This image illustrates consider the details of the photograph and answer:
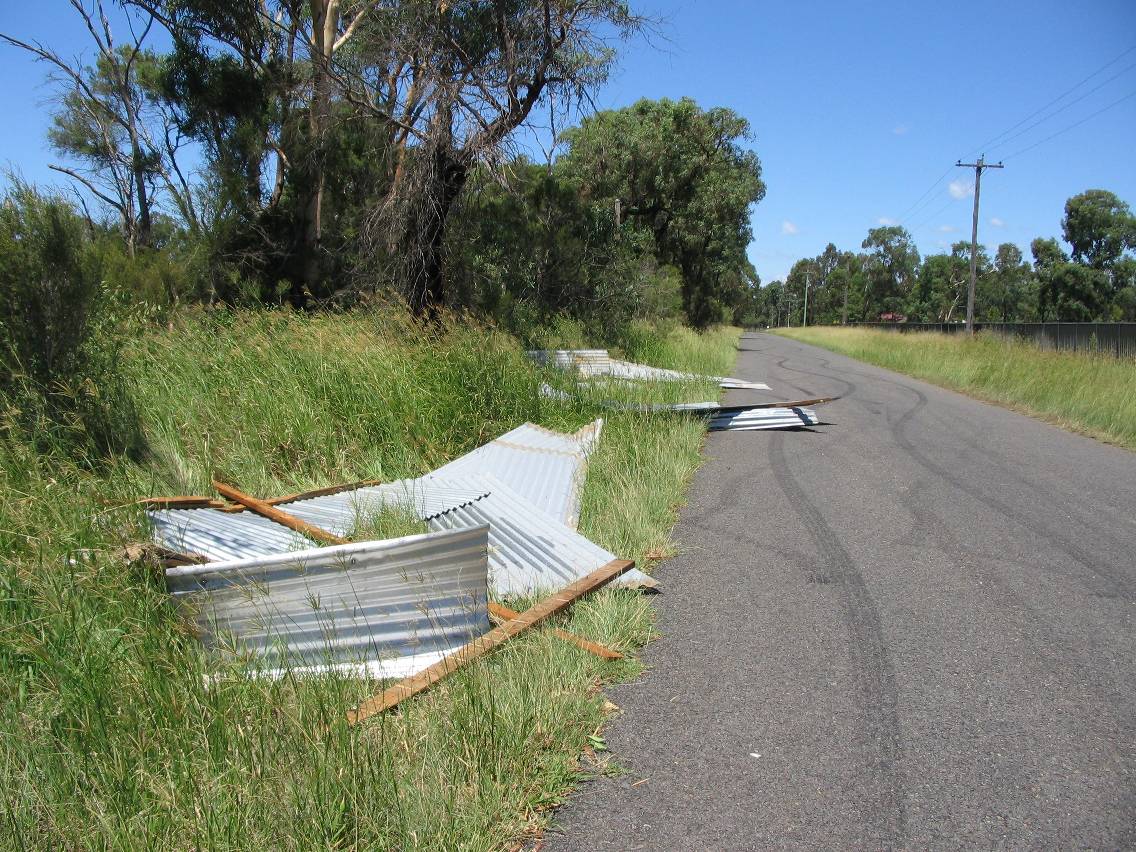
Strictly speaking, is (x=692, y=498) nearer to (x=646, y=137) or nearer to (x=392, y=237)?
(x=392, y=237)

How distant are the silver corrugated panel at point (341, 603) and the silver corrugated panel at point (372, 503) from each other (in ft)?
3.84

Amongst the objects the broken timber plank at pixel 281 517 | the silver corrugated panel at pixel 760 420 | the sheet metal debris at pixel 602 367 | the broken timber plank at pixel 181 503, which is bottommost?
the silver corrugated panel at pixel 760 420

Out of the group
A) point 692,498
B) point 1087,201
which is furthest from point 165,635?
point 1087,201

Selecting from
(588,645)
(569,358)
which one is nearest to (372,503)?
(588,645)

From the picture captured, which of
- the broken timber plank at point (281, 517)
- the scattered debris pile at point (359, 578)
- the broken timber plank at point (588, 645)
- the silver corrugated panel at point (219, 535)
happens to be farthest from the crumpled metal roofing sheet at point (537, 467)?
the broken timber plank at point (588, 645)

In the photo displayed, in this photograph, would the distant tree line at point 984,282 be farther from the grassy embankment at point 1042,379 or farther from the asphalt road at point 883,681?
the asphalt road at point 883,681

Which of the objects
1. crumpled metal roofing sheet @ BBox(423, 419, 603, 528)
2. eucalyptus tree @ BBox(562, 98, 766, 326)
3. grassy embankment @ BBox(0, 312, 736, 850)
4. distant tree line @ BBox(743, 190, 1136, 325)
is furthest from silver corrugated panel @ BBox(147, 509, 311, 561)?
distant tree line @ BBox(743, 190, 1136, 325)

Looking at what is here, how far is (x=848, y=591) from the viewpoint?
15.0 ft

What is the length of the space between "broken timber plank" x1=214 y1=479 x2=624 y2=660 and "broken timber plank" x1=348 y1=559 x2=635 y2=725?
146 millimetres

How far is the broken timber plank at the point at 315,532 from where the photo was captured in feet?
11.9

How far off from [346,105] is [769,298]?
171249 mm

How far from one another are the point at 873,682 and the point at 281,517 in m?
3.43

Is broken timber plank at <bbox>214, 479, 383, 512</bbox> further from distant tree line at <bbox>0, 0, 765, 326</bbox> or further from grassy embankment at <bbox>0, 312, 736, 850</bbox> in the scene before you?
distant tree line at <bbox>0, 0, 765, 326</bbox>

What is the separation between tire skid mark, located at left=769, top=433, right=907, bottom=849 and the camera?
258cm
